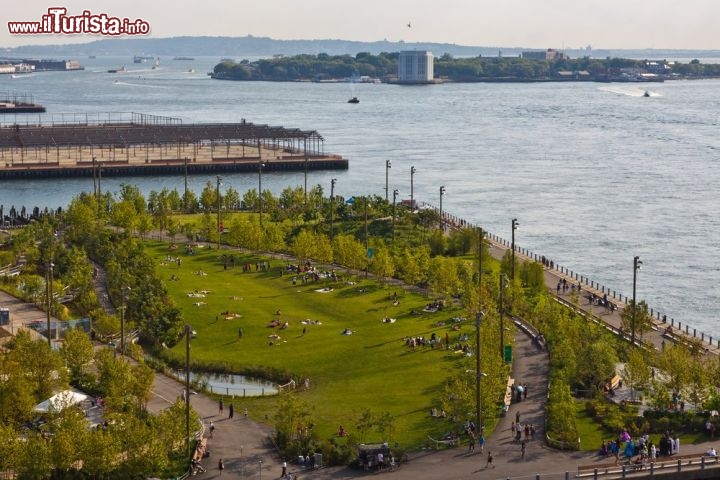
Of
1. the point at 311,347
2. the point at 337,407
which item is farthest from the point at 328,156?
the point at 337,407

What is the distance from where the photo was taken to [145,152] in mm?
148875

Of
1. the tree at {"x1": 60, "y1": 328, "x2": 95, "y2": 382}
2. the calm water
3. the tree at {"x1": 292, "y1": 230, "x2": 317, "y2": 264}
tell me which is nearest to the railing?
the calm water

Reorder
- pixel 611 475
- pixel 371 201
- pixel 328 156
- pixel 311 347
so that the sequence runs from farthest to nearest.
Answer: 1. pixel 328 156
2. pixel 371 201
3. pixel 311 347
4. pixel 611 475

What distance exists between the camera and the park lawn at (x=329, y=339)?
1856 inches

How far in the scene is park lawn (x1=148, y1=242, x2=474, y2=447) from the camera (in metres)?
47.2

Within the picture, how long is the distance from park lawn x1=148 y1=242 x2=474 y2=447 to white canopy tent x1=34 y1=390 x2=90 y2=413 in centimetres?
710

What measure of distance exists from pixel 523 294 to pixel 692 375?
20.4 metres

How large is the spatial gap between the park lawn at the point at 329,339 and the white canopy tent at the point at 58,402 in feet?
Answer: 23.3

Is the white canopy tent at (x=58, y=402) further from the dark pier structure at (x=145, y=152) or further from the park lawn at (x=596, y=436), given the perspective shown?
the dark pier structure at (x=145, y=152)

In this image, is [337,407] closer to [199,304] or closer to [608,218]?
[199,304]

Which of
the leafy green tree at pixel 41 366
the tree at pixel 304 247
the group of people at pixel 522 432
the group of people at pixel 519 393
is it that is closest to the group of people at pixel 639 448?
the group of people at pixel 522 432

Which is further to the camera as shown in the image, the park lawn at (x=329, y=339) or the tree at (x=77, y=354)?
the tree at (x=77, y=354)

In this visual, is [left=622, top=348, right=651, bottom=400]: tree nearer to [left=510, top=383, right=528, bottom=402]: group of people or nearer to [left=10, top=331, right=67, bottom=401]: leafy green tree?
[left=510, top=383, right=528, bottom=402]: group of people

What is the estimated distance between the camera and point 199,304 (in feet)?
208
